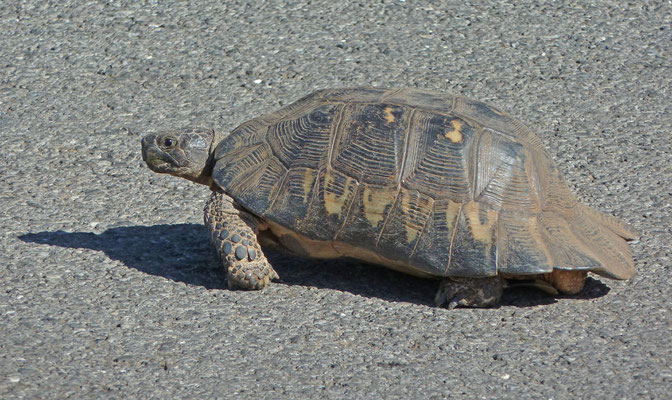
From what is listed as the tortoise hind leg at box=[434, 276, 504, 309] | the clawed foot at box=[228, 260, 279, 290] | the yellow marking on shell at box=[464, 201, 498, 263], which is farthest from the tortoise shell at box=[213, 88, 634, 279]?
the clawed foot at box=[228, 260, 279, 290]

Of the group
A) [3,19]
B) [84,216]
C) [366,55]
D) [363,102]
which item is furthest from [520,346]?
[3,19]

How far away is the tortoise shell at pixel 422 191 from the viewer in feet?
16.6

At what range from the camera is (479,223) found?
5.06 metres

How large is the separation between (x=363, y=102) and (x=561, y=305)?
59.1 inches

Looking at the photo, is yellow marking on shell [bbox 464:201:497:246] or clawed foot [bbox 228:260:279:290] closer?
yellow marking on shell [bbox 464:201:497:246]

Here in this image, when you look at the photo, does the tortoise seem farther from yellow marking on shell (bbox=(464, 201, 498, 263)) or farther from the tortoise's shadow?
the tortoise's shadow

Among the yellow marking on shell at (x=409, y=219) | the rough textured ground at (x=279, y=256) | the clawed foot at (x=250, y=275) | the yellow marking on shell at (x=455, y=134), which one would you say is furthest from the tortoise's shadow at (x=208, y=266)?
the yellow marking on shell at (x=455, y=134)

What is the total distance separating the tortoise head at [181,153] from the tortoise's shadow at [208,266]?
42 cm

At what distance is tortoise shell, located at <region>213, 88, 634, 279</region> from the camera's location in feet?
16.6

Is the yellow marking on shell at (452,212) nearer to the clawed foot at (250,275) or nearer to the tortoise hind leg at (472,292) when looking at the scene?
the tortoise hind leg at (472,292)

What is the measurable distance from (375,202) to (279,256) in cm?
93

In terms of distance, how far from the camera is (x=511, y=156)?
5.22 metres

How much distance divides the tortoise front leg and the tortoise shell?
0.08 m

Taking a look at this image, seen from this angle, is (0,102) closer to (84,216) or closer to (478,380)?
(84,216)
